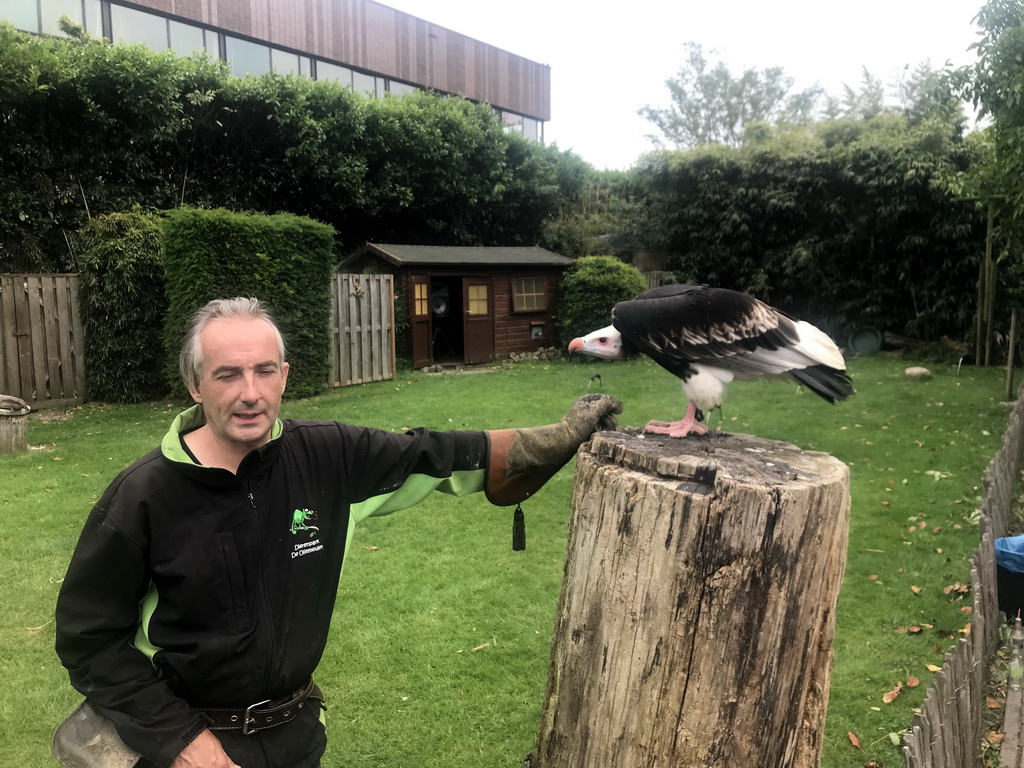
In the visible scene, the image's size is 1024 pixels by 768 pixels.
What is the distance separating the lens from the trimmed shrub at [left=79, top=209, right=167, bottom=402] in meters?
10.7

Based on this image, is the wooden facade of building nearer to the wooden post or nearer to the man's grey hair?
the man's grey hair

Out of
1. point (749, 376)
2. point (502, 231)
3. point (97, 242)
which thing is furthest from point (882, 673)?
point (502, 231)

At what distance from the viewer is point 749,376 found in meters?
2.72

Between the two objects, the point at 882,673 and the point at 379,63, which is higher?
the point at 379,63

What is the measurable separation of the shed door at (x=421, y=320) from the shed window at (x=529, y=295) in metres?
2.21

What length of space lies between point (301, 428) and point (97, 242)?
10625 millimetres

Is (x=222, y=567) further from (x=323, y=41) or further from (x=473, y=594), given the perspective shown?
(x=323, y=41)

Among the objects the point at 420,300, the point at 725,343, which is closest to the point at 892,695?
the point at 725,343

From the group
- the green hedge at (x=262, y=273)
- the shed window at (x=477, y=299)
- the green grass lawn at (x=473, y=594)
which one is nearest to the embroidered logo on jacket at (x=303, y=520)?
the green grass lawn at (x=473, y=594)

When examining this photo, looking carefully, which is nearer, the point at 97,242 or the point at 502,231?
the point at 97,242

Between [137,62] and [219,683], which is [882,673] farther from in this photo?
[137,62]

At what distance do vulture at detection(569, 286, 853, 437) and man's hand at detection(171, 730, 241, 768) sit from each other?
1785 millimetres

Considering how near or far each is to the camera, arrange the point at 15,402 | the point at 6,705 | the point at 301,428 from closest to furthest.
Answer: the point at 301,428 < the point at 6,705 < the point at 15,402

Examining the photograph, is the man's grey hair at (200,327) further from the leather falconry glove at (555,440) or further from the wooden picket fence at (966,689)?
the wooden picket fence at (966,689)
